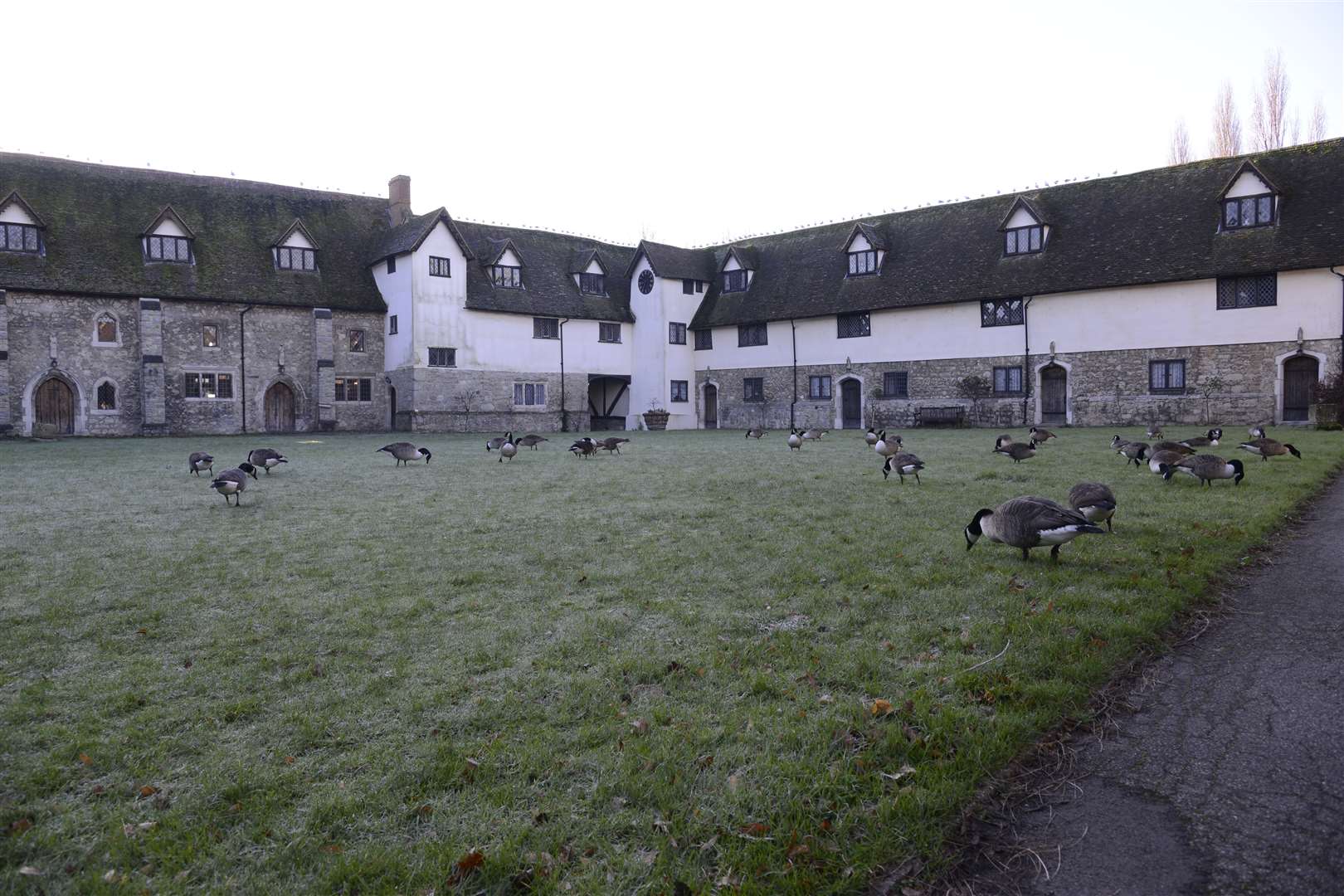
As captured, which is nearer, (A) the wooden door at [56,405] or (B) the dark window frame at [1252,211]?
(B) the dark window frame at [1252,211]

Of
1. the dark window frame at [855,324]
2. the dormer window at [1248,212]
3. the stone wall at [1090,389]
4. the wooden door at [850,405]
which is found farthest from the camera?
the wooden door at [850,405]

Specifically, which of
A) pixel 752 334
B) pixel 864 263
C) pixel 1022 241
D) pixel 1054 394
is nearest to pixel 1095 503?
pixel 1054 394

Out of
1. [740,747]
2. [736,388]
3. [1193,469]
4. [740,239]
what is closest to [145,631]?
[740,747]

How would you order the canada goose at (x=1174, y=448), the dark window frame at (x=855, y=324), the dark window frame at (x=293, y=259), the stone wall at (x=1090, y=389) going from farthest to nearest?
1. the dark window frame at (x=855, y=324)
2. the dark window frame at (x=293, y=259)
3. the stone wall at (x=1090, y=389)
4. the canada goose at (x=1174, y=448)

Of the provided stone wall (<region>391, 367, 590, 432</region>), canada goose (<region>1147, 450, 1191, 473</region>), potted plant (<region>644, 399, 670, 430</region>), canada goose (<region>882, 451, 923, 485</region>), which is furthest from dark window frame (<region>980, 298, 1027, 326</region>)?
canada goose (<region>882, 451, 923, 485</region>)

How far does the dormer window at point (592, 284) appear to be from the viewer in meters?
49.5

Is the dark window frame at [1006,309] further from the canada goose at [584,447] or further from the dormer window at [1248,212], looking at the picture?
the canada goose at [584,447]

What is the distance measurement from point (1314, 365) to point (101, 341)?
5323 cm

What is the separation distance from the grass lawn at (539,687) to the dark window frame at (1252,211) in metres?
29.2

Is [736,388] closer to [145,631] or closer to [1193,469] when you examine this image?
[1193,469]

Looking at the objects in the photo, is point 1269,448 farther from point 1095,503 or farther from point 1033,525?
point 1033,525

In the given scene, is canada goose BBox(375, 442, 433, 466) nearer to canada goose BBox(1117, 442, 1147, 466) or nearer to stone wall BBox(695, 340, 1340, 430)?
canada goose BBox(1117, 442, 1147, 466)

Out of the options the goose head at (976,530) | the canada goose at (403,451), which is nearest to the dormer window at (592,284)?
the canada goose at (403,451)

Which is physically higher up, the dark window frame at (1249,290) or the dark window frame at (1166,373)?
the dark window frame at (1249,290)
